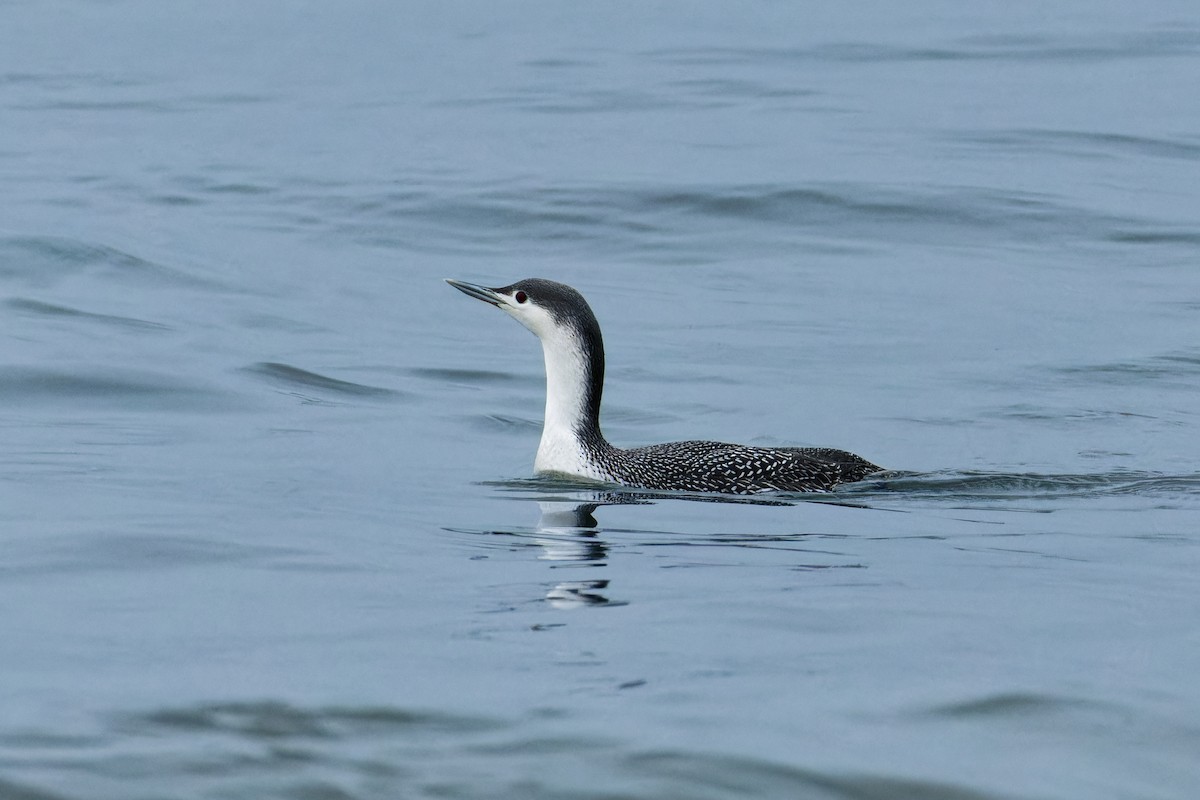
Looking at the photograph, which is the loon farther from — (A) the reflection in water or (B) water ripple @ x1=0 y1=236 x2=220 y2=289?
(B) water ripple @ x1=0 y1=236 x2=220 y2=289

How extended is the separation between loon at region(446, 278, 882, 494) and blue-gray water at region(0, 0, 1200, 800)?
306 millimetres

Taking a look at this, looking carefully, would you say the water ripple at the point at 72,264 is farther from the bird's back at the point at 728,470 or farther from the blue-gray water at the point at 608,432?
the bird's back at the point at 728,470

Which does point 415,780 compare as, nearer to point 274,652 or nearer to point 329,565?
point 274,652

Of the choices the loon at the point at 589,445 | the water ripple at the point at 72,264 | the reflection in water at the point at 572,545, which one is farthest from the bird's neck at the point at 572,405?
the water ripple at the point at 72,264

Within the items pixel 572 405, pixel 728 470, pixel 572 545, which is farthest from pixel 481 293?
pixel 572 545

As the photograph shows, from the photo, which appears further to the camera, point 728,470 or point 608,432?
point 608,432

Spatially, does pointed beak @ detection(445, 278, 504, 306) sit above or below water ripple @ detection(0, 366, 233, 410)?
above

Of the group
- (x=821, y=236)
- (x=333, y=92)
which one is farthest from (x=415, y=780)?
(x=333, y=92)

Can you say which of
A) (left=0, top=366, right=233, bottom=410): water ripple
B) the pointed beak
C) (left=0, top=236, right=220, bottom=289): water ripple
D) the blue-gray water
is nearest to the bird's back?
the blue-gray water

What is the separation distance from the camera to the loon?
10.5 meters

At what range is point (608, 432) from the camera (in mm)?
13336

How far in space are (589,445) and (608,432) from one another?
2.50 meters

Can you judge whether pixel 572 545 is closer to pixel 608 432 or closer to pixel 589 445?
pixel 589 445

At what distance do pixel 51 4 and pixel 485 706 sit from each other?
4124 centimetres
